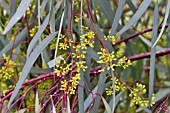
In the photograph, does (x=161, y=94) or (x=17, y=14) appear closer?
(x=17, y=14)

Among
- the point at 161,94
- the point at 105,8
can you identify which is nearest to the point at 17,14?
the point at 105,8

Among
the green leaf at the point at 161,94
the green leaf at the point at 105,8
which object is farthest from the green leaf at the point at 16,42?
the green leaf at the point at 161,94

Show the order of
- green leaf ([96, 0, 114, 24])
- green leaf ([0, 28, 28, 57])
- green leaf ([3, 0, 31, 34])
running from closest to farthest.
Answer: green leaf ([3, 0, 31, 34]) → green leaf ([96, 0, 114, 24]) → green leaf ([0, 28, 28, 57])

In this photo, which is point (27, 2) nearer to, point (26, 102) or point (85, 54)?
point (85, 54)

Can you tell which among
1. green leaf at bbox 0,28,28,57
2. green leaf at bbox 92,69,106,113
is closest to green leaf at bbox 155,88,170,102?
green leaf at bbox 92,69,106,113

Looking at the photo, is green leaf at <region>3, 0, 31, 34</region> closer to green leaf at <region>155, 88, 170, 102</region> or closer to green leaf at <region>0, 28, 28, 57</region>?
green leaf at <region>0, 28, 28, 57</region>

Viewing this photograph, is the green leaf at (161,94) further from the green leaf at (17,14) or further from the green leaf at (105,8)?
the green leaf at (17,14)

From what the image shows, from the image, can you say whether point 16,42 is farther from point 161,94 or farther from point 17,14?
point 161,94

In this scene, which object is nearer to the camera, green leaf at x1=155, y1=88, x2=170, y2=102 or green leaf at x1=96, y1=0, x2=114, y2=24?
green leaf at x1=96, y1=0, x2=114, y2=24

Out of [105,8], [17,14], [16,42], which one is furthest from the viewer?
[16,42]

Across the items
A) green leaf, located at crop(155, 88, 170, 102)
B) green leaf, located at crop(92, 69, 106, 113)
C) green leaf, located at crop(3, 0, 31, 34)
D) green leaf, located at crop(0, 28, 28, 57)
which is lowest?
green leaf, located at crop(155, 88, 170, 102)

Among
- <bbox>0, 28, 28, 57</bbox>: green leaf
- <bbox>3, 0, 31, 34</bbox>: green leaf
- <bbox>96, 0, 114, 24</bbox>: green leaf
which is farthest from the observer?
<bbox>0, 28, 28, 57</bbox>: green leaf

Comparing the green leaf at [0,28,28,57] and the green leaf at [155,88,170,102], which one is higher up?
the green leaf at [0,28,28,57]
